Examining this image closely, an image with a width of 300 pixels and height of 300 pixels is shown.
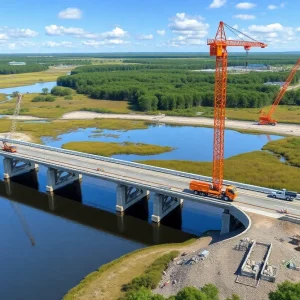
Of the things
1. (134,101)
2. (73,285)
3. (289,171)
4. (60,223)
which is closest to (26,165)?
(60,223)

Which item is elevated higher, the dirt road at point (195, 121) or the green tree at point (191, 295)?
the green tree at point (191, 295)

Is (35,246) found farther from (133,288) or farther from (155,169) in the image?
(155,169)

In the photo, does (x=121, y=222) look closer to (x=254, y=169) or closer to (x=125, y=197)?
(x=125, y=197)

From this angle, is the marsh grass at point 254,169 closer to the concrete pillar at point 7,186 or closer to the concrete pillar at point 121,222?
the concrete pillar at point 121,222

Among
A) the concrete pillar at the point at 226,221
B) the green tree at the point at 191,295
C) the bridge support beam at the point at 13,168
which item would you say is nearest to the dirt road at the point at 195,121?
the bridge support beam at the point at 13,168

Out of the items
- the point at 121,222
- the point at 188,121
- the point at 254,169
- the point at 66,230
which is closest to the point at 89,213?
the point at 121,222

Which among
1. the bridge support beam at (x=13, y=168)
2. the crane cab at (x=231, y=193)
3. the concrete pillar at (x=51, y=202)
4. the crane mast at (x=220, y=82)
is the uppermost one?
the crane mast at (x=220, y=82)

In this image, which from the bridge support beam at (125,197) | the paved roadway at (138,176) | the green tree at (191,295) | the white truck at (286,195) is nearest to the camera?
the green tree at (191,295)

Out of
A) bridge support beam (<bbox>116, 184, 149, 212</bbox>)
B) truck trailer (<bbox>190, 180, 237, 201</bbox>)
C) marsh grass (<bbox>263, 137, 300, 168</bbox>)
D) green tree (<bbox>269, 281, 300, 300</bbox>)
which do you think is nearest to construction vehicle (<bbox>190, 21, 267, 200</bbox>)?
truck trailer (<bbox>190, 180, 237, 201</bbox>)

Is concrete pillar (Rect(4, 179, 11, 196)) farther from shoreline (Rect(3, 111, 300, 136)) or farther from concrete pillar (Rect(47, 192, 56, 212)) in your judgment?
shoreline (Rect(3, 111, 300, 136))
